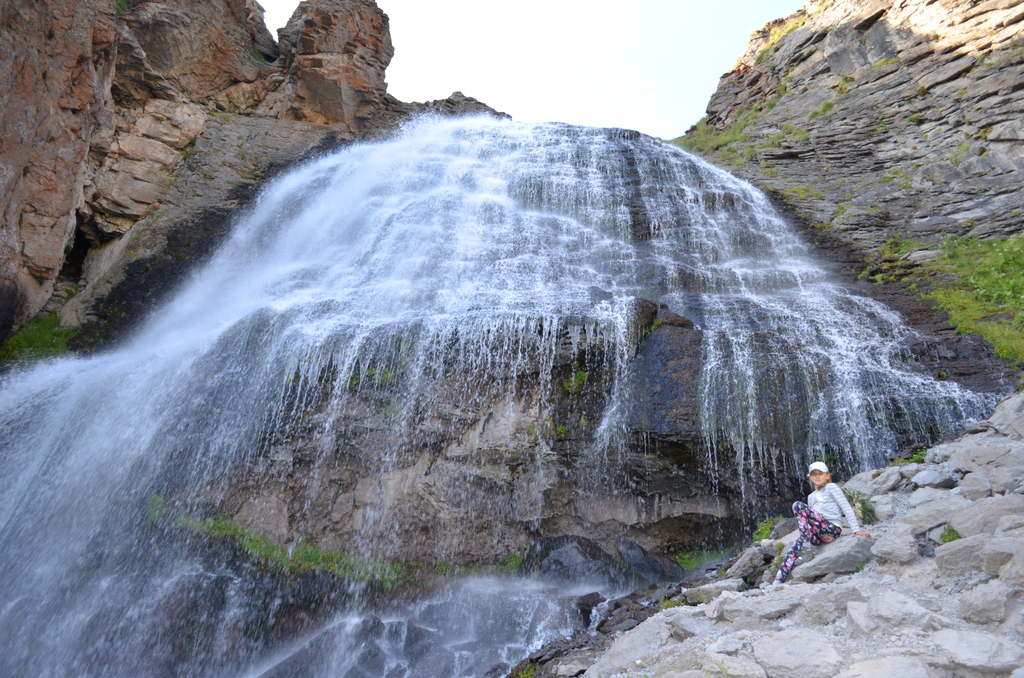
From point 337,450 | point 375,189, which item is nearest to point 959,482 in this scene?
point 337,450

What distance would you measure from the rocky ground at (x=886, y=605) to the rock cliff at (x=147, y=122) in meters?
13.0

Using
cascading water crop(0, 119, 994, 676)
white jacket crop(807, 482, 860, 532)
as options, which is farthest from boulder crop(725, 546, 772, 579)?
cascading water crop(0, 119, 994, 676)

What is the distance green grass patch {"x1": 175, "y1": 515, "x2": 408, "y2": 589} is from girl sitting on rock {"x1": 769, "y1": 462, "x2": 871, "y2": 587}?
5861mm

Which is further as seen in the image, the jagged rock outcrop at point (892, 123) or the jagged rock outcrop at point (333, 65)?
the jagged rock outcrop at point (333, 65)

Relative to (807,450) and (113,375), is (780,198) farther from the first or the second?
(113,375)

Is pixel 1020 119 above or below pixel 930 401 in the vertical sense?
above

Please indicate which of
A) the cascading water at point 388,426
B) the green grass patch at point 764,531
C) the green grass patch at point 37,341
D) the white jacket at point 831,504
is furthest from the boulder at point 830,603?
the green grass patch at point 37,341

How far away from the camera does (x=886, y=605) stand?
3553 millimetres

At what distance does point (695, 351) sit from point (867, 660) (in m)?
6.87

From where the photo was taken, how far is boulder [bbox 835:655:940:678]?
9.63 ft

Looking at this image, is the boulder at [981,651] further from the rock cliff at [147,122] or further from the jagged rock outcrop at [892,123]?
the rock cliff at [147,122]

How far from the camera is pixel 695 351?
9.82m

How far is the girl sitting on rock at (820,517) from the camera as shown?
207 inches

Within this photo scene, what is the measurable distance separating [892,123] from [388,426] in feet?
57.8
